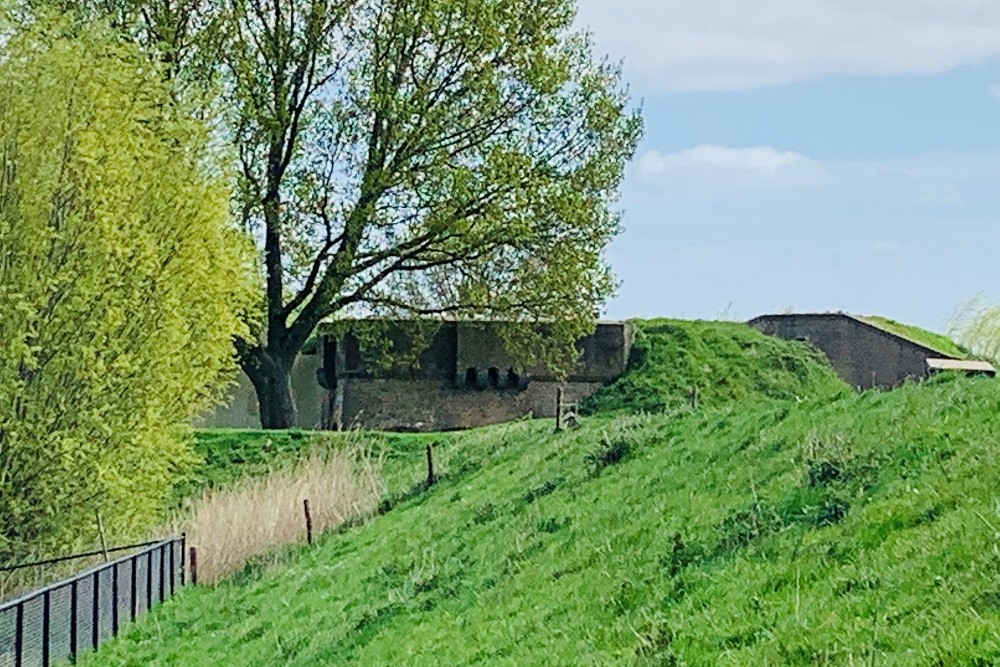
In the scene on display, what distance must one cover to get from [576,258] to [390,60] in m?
6.24

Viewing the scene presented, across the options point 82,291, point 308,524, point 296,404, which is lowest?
point 308,524

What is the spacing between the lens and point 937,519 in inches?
420

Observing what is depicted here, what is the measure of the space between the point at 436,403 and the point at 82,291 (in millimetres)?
19397

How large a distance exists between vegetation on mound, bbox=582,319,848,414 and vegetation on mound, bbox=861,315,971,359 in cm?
294

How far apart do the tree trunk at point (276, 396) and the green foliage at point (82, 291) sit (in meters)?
14.3

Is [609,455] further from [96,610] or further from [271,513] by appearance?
[271,513]

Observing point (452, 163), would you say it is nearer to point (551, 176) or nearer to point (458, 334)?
point (551, 176)

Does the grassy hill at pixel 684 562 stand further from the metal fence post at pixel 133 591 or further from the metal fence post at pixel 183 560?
the metal fence post at pixel 183 560

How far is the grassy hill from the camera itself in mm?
9375

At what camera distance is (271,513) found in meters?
26.9

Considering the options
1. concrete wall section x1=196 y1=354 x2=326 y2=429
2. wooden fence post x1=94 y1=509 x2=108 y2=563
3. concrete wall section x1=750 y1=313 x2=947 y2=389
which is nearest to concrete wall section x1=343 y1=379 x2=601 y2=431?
concrete wall section x1=196 y1=354 x2=326 y2=429

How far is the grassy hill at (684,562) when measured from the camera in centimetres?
938

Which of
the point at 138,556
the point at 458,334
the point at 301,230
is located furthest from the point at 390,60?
the point at 138,556

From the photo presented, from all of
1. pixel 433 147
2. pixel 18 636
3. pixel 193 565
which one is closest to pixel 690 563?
pixel 18 636
